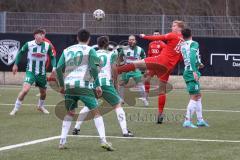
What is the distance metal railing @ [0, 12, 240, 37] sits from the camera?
2919 cm

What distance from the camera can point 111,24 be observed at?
3009 cm

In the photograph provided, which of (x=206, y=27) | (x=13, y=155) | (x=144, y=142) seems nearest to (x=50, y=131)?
(x=144, y=142)

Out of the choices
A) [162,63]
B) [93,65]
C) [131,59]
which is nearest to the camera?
[93,65]

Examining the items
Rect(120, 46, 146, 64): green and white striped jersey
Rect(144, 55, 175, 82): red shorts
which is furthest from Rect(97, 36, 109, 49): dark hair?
Rect(120, 46, 146, 64): green and white striped jersey

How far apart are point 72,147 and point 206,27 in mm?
17678

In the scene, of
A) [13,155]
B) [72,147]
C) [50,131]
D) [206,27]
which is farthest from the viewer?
[206,27]

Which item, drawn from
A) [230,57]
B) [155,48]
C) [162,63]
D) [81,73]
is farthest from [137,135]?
[230,57]

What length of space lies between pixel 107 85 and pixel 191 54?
2.37 m

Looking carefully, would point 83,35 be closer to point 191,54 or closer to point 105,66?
point 105,66

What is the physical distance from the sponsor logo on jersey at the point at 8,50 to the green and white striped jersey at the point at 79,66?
18962mm

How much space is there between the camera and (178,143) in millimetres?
12883

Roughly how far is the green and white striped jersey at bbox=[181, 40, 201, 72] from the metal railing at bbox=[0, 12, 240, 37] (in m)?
13.7

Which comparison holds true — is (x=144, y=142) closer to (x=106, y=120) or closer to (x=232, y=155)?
(x=232, y=155)

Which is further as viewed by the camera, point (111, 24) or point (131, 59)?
point (111, 24)
